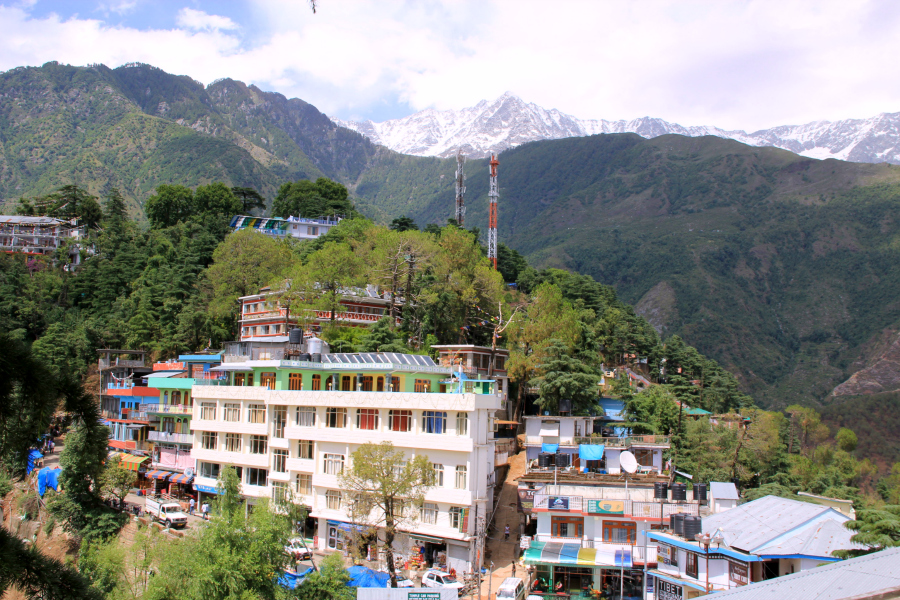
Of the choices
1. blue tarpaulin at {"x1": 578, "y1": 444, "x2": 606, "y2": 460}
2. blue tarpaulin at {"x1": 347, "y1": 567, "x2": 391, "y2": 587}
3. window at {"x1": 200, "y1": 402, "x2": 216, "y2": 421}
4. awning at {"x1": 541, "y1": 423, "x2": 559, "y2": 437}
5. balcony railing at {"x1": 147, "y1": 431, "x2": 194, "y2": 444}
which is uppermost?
window at {"x1": 200, "y1": 402, "x2": 216, "y2": 421}

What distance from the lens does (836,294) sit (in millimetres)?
124562

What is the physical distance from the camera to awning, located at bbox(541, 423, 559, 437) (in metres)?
36.9

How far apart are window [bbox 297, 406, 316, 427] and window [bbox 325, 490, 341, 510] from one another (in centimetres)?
332

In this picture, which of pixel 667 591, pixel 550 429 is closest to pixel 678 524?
pixel 667 591

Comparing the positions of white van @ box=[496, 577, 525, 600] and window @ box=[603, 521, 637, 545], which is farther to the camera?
window @ box=[603, 521, 637, 545]

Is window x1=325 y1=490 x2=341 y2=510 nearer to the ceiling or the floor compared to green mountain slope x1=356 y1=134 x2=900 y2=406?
nearer to the floor

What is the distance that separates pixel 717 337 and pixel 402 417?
95.2 meters

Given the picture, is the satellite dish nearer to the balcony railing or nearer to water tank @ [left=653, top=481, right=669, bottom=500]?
water tank @ [left=653, top=481, right=669, bottom=500]

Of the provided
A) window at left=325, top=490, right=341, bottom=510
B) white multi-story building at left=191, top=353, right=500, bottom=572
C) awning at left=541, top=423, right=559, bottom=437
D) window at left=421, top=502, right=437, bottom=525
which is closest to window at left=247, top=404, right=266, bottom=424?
white multi-story building at left=191, top=353, right=500, bottom=572

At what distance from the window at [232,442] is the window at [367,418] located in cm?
866

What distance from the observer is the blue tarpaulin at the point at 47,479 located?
36938mm

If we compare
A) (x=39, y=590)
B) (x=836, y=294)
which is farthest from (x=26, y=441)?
(x=836, y=294)

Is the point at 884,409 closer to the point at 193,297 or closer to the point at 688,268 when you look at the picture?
the point at 688,268

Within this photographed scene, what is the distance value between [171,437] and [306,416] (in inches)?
506
